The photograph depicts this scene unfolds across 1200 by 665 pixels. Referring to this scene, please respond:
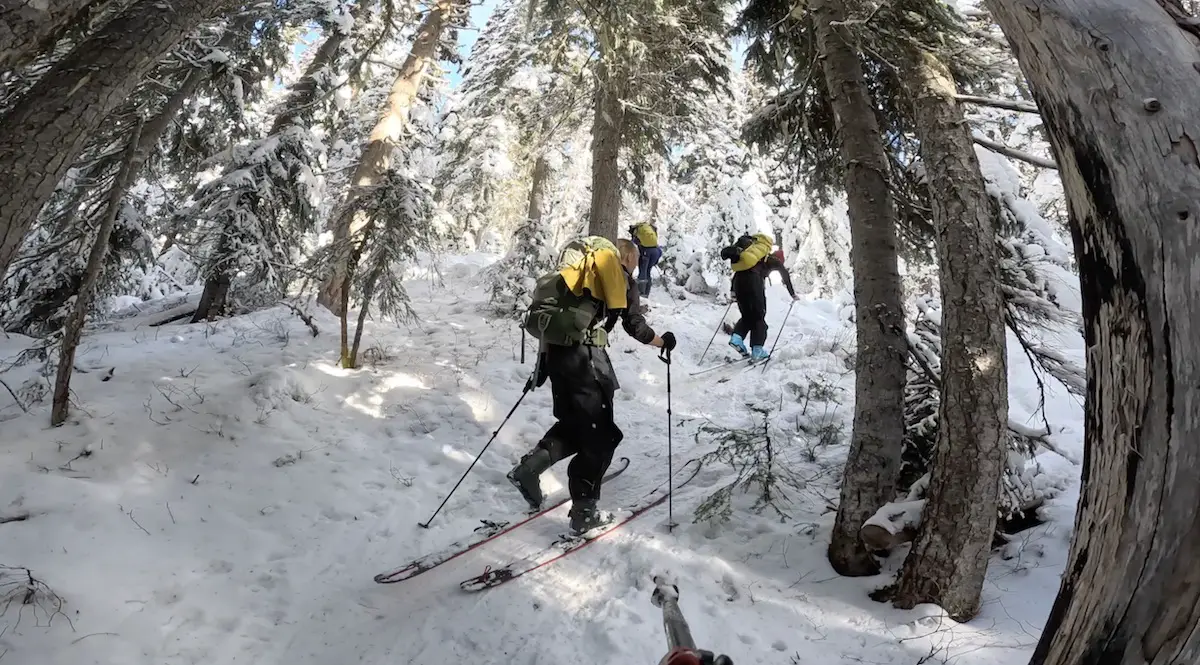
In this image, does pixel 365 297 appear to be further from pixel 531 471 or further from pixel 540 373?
pixel 531 471

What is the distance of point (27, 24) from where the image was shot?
8.71 feet

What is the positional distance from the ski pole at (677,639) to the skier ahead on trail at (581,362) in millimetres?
2767

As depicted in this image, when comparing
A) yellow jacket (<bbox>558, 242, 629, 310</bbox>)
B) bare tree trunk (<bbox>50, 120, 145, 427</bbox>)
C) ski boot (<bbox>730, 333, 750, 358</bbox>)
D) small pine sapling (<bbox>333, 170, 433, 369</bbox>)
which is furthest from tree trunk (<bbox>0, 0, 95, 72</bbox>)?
ski boot (<bbox>730, 333, 750, 358</bbox>)

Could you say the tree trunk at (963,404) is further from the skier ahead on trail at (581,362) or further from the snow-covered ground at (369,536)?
the skier ahead on trail at (581,362)

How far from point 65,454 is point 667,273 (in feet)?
53.4

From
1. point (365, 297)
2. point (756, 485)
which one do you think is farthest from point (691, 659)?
point (365, 297)

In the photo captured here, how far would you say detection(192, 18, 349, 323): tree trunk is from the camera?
10.4 meters

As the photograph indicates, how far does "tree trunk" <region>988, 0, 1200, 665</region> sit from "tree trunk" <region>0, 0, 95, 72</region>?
3833 mm

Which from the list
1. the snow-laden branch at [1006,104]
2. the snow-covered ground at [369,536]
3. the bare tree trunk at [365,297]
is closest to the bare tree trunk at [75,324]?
the snow-covered ground at [369,536]

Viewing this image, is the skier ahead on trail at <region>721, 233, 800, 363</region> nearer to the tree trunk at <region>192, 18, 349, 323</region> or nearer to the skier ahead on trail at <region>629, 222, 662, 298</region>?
the skier ahead on trail at <region>629, 222, 662, 298</region>

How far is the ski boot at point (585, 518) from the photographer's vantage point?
183 inches

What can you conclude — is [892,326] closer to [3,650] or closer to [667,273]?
[3,650]

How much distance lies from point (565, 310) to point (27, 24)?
3.24m

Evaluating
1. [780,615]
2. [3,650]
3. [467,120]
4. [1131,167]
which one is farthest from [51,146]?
[467,120]
